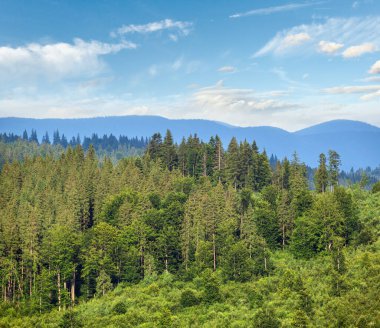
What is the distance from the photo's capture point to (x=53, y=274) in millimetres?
77688

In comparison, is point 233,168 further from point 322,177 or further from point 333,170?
point 333,170

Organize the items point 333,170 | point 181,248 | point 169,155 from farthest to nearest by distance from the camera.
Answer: point 169,155 < point 333,170 < point 181,248

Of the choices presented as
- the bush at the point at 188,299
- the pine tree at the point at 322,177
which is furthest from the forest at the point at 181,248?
the pine tree at the point at 322,177

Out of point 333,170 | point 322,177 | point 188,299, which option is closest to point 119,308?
point 188,299

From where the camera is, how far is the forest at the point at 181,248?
2165 inches

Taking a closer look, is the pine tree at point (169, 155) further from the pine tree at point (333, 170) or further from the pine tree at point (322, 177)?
the pine tree at point (333, 170)

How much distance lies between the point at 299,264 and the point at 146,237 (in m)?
30.1

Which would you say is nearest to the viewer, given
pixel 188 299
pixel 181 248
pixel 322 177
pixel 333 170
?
pixel 188 299

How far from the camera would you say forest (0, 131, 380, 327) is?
55000mm

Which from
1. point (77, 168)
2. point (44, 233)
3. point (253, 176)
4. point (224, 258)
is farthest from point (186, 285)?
point (77, 168)

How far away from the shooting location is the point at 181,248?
81.1 metres

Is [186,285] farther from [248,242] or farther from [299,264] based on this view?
[299,264]

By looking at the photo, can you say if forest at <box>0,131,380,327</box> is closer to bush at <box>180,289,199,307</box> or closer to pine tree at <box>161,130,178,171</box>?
bush at <box>180,289,199,307</box>

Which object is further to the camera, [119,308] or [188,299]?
[188,299]
